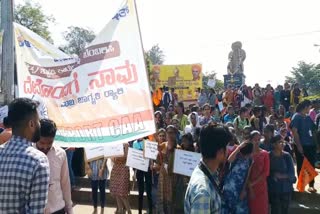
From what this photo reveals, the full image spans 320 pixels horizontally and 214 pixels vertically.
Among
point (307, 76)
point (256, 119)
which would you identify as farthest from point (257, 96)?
point (307, 76)

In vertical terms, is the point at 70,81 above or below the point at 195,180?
above

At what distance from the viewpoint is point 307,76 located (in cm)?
6053

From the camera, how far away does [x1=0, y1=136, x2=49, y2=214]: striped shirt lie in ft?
9.14

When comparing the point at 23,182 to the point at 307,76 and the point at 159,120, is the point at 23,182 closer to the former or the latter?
the point at 159,120

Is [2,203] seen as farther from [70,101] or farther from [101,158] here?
[101,158]

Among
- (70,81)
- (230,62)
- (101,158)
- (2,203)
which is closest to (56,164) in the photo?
(2,203)

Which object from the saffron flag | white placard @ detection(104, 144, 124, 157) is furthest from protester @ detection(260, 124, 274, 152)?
the saffron flag

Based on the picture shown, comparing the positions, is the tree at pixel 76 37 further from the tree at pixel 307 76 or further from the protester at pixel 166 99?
the protester at pixel 166 99

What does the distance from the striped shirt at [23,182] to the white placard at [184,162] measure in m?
4.12

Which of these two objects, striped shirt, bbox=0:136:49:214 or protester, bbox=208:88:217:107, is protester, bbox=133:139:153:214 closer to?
striped shirt, bbox=0:136:49:214

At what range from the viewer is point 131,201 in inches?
350

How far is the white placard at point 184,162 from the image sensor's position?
6777 mm

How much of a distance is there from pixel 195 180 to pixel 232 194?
2.72 m

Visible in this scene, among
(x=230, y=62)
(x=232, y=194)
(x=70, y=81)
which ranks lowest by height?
(x=232, y=194)
